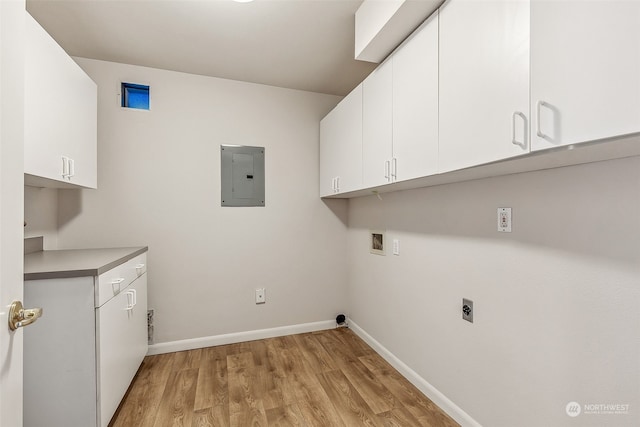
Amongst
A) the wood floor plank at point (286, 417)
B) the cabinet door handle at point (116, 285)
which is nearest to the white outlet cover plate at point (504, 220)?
the wood floor plank at point (286, 417)

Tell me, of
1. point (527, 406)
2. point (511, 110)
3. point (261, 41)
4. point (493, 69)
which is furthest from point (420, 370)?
point (261, 41)

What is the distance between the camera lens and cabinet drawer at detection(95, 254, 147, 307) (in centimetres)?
144

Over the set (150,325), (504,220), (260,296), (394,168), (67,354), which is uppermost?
(394,168)

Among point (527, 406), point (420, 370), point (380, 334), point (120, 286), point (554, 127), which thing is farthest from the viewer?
point (380, 334)

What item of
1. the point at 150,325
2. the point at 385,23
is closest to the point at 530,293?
the point at 385,23

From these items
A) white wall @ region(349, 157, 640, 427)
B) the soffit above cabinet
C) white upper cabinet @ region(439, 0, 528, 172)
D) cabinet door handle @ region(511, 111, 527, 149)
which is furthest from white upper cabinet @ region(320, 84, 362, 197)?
cabinet door handle @ region(511, 111, 527, 149)

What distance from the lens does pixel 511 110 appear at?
1.01 metres

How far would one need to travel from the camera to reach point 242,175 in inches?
108

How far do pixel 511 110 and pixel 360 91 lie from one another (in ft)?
4.19

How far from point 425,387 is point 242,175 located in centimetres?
225

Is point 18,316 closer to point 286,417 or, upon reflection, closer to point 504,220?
point 286,417

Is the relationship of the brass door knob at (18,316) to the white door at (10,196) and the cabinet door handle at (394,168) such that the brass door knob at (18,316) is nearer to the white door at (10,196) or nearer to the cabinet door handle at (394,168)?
the white door at (10,196)

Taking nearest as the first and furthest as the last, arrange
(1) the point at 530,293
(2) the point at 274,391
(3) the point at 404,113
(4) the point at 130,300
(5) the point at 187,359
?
(1) the point at 530,293 < (3) the point at 404,113 < (4) the point at 130,300 < (2) the point at 274,391 < (5) the point at 187,359

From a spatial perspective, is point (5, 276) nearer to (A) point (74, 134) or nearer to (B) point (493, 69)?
(A) point (74, 134)
